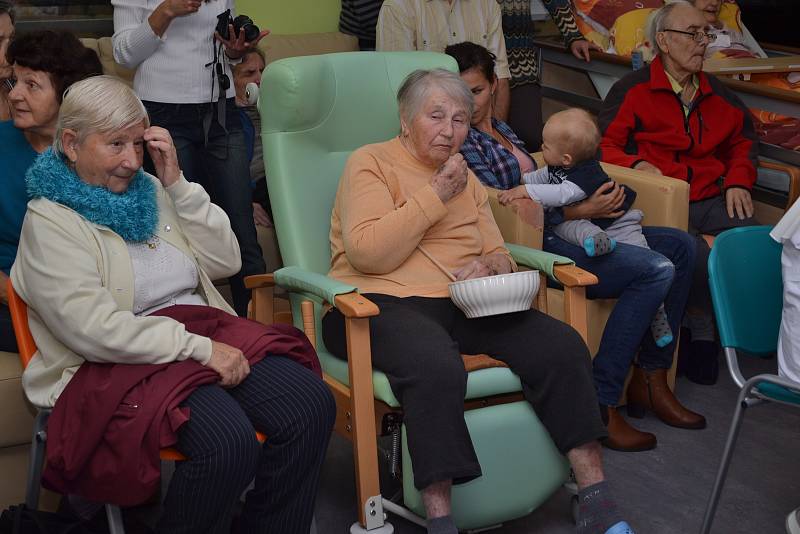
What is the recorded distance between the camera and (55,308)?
1976mm

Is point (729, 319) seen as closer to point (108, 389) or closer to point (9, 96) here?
point (108, 389)

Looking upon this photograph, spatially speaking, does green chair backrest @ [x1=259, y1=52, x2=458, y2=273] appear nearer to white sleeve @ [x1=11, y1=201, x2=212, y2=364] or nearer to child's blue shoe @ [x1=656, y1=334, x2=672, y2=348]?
white sleeve @ [x1=11, y1=201, x2=212, y2=364]

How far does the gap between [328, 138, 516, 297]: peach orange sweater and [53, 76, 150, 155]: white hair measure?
625 millimetres

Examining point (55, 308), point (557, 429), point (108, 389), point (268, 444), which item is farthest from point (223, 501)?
point (557, 429)

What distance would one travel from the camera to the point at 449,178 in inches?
97.6

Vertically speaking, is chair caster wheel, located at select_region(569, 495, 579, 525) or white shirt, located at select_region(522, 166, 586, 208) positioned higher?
white shirt, located at select_region(522, 166, 586, 208)

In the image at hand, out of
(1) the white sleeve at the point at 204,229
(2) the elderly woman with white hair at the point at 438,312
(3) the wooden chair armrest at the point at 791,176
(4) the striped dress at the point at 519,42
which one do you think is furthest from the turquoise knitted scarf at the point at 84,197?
(4) the striped dress at the point at 519,42

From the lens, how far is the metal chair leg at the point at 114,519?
2.02 metres

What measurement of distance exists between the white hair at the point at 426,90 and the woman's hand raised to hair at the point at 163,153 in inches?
26.6

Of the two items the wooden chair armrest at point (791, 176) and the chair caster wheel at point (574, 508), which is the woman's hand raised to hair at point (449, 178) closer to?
the chair caster wheel at point (574, 508)

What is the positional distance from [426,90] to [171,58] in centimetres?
95

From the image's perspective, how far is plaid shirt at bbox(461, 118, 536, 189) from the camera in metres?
3.09

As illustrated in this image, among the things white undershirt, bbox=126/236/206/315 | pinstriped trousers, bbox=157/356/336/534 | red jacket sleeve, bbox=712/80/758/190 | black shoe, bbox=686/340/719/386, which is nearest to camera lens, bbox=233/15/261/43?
white undershirt, bbox=126/236/206/315

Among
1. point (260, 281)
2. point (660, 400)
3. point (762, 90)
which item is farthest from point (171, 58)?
point (762, 90)
